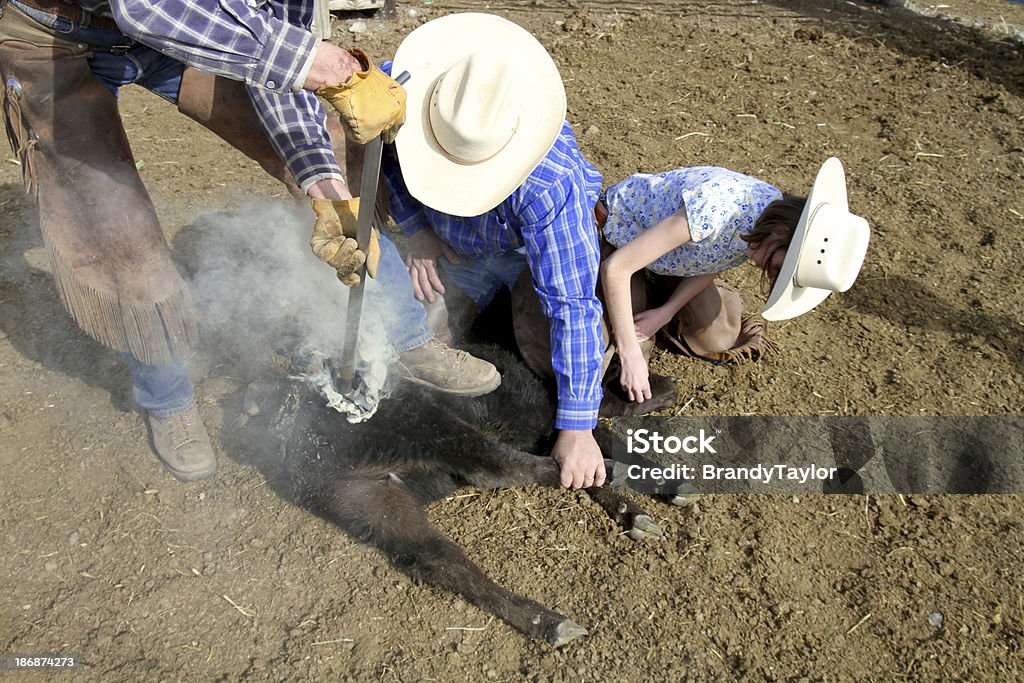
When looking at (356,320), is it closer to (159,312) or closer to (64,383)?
(159,312)

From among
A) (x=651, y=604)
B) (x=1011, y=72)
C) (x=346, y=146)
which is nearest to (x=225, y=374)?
(x=346, y=146)

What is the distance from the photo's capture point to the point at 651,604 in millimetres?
2605

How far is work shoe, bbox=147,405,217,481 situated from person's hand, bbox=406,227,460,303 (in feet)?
3.41

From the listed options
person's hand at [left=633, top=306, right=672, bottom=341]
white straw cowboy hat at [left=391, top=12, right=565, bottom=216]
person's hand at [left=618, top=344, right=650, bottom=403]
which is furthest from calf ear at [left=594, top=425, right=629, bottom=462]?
white straw cowboy hat at [left=391, top=12, right=565, bottom=216]

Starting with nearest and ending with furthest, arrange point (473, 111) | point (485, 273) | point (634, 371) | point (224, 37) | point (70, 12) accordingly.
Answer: point (224, 37) → point (70, 12) → point (473, 111) → point (634, 371) → point (485, 273)

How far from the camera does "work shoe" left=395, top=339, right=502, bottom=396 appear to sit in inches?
120

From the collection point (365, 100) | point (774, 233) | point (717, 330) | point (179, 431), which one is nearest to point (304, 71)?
point (365, 100)

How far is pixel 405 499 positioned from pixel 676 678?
3.65 ft

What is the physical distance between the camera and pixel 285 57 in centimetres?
204

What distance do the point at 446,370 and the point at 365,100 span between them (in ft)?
3.98

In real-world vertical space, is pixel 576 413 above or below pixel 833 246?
below

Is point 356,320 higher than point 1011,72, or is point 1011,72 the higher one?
point 1011,72

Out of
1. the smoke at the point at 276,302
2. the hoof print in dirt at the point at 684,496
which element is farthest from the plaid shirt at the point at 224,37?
the hoof print in dirt at the point at 684,496

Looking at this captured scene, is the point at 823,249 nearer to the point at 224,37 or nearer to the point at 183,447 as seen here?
the point at 224,37
